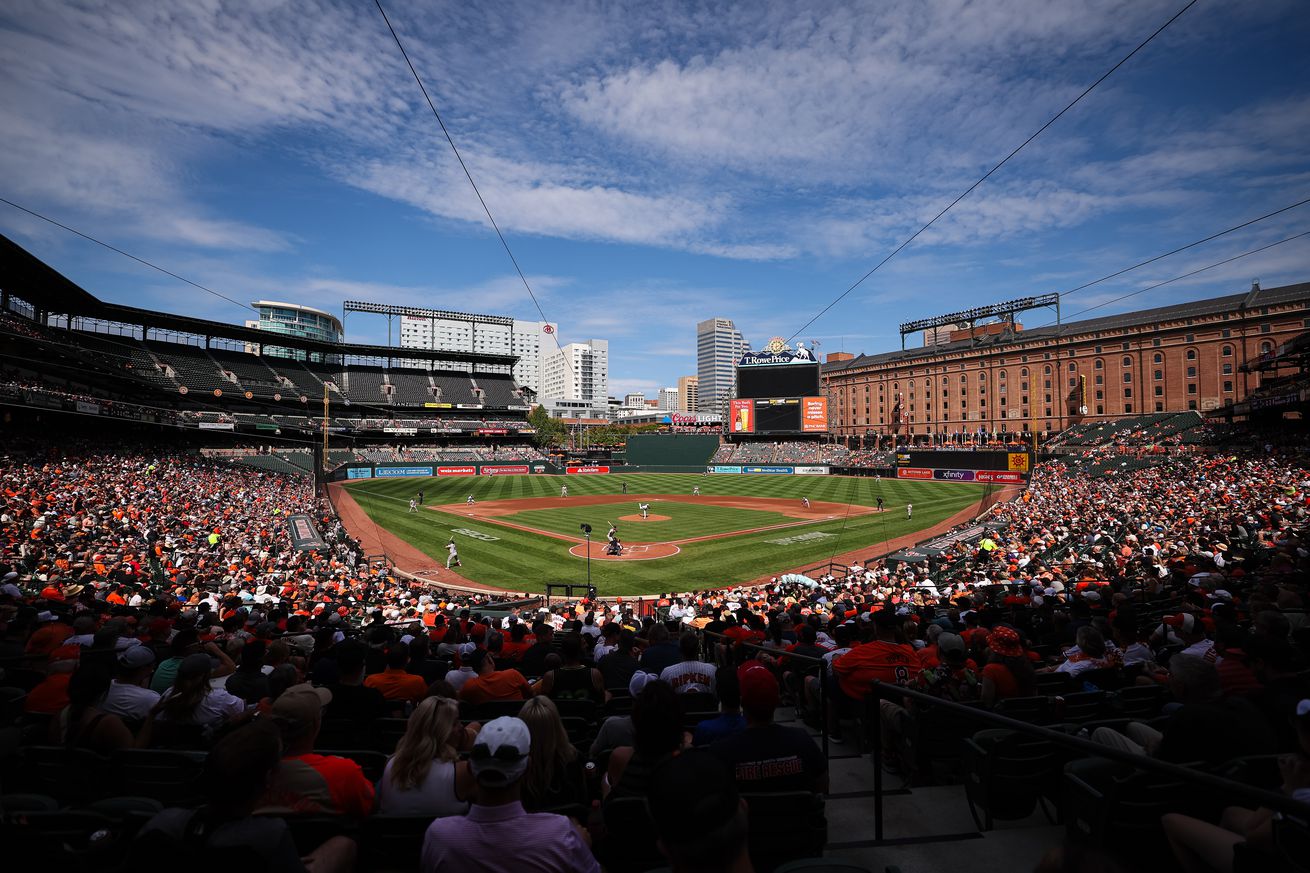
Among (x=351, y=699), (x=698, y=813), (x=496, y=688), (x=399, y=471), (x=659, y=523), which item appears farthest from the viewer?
(x=399, y=471)

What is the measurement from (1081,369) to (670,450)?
209ft

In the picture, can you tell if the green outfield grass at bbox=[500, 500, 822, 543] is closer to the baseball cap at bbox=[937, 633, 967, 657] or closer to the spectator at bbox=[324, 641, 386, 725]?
the baseball cap at bbox=[937, 633, 967, 657]

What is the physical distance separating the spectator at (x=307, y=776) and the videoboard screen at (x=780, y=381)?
86.4 metres

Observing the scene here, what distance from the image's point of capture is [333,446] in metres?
72.2

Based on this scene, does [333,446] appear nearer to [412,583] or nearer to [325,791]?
[412,583]

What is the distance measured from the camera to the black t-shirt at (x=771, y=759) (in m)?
3.46

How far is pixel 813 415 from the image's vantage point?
86.1 metres

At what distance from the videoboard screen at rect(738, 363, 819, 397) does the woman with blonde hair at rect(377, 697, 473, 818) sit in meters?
86.1

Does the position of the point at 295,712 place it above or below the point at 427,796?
above

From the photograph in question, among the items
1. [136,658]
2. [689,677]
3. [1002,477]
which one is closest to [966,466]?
[1002,477]

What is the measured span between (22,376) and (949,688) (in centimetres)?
4752

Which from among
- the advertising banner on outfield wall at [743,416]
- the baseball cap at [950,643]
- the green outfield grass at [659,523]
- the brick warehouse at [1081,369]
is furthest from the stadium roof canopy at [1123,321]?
the baseball cap at [950,643]

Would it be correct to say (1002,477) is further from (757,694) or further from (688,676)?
(757,694)

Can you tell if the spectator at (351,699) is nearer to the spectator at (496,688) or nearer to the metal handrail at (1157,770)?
the spectator at (496,688)
